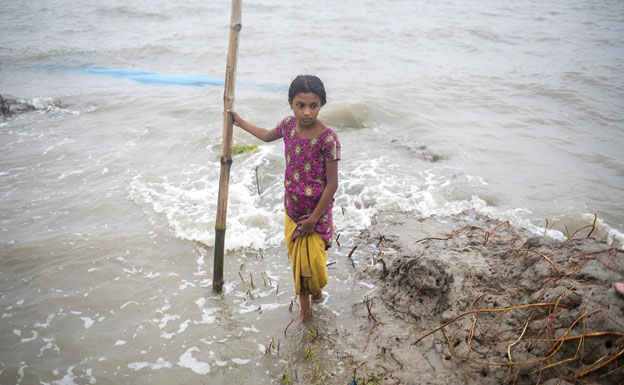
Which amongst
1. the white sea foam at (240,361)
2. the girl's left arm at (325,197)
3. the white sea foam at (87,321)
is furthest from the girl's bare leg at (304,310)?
the white sea foam at (87,321)

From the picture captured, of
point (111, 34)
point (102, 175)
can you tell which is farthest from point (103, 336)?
point (111, 34)

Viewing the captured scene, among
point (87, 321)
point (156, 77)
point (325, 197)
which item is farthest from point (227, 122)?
point (156, 77)

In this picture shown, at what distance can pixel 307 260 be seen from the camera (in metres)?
2.54

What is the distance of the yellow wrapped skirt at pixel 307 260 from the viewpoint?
2.54 metres

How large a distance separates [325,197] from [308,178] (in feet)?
0.57

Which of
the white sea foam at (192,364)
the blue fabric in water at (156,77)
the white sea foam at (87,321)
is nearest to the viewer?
the white sea foam at (192,364)

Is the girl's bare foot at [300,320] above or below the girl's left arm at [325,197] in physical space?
below

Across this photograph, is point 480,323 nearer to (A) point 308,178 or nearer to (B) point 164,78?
(A) point 308,178

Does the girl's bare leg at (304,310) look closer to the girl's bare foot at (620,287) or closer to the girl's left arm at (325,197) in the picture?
the girl's left arm at (325,197)

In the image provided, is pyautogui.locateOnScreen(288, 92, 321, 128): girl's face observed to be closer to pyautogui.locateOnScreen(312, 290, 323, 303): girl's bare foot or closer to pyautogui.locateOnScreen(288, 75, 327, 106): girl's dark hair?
pyautogui.locateOnScreen(288, 75, 327, 106): girl's dark hair

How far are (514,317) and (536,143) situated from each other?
5470mm

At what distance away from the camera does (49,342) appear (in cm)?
267

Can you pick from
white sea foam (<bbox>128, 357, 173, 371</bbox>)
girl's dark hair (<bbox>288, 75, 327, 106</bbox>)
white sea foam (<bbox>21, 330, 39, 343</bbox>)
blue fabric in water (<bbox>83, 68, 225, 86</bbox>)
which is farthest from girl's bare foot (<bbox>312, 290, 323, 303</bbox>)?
blue fabric in water (<bbox>83, 68, 225, 86</bbox>)

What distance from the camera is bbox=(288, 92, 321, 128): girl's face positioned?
222 cm
